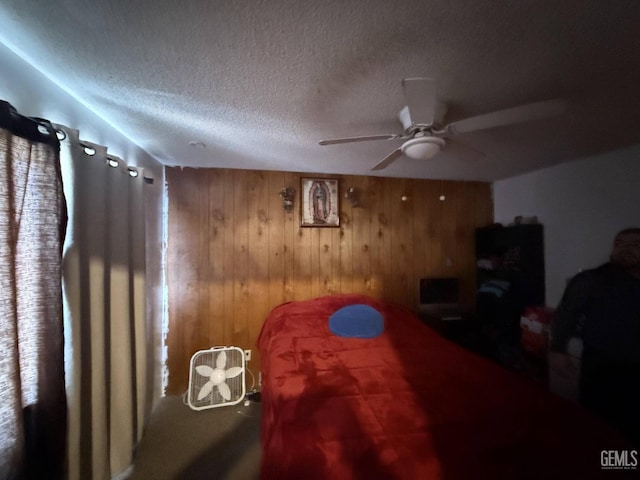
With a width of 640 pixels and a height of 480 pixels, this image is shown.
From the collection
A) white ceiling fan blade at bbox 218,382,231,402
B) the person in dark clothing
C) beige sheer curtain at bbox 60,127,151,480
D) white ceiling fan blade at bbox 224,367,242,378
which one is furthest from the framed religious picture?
the person in dark clothing

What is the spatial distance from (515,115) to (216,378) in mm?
2722

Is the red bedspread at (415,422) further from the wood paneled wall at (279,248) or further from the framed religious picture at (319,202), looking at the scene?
the framed religious picture at (319,202)

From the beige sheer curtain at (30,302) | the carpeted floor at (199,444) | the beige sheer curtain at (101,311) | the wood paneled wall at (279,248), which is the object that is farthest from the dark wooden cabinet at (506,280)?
the beige sheer curtain at (30,302)

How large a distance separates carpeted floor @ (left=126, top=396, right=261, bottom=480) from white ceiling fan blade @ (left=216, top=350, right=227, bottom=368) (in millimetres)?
331

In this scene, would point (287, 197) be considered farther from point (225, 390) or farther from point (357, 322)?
point (225, 390)

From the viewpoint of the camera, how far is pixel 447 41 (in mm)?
814

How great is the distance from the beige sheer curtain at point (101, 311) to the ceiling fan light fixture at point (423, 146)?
1576 millimetres

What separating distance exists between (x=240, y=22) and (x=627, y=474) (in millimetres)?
1962

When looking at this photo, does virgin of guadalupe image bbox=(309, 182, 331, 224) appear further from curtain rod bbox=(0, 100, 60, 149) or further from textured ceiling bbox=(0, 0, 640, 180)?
curtain rod bbox=(0, 100, 60, 149)

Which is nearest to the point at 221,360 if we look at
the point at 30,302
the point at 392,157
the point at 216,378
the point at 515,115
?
the point at 216,378

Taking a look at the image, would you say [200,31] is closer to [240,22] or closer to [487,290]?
[240,22]

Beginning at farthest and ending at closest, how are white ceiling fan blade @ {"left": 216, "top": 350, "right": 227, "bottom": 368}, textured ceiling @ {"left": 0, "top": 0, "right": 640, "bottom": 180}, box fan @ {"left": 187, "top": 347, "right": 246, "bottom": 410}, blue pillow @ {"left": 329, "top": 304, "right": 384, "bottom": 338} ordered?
1. white ceiling fan blade @ {"left": 216, "top": 350, "right": 227, "bottom": 368}
2. box fan @ {"left": 187, "top": 347, "right": 246, "bottom": 410}
3. blue pillow @ {"left": 329, "top": 304, "right": 384, "bottom": 338}
4. textured ceiling @ {"left": 0, "top": 0, "right": 640, "bottom": 180}

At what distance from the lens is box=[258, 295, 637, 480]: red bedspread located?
76 centimetres

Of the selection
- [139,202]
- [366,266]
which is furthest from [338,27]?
[366,266]
